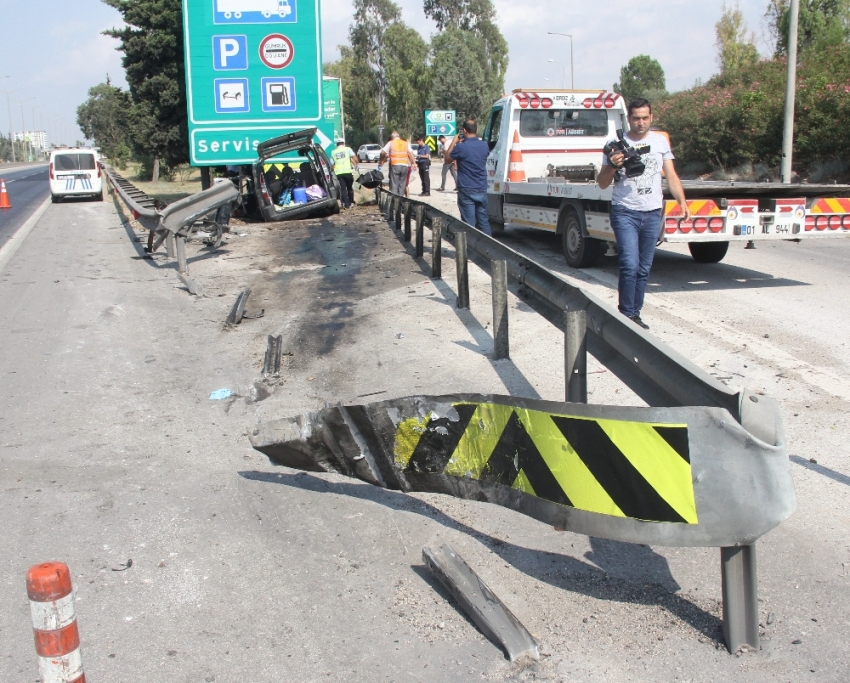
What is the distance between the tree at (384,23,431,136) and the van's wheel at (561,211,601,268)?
64268 mm

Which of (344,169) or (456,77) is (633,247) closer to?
(344,169)

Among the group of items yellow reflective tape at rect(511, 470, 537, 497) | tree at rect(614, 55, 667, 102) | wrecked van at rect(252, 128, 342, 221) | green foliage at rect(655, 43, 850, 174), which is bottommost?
yellow reflective tape at rect(511, 470, 537, 497)

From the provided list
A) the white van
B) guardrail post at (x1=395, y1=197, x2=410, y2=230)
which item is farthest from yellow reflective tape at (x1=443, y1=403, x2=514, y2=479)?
the white van

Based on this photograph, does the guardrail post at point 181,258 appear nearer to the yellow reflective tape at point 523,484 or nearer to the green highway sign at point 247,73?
the green highway sign at point 247,73

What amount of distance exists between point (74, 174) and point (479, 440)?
31987 mm

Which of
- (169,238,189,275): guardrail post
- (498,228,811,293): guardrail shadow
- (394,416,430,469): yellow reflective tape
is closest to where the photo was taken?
(394,416,430,469): yellow reflective tape

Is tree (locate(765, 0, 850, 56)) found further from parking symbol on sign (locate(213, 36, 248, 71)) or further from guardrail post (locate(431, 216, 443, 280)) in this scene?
guardrail post (locate(431, 216, 443, 280))

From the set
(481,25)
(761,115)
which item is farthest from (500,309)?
(481,25)

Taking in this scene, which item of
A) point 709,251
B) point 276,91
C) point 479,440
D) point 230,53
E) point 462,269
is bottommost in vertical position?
point 479,440

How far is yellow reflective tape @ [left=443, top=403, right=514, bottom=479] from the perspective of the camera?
138 inches

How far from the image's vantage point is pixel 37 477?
15.9ft

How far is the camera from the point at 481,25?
77000 mm

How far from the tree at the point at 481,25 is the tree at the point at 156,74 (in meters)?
51.7

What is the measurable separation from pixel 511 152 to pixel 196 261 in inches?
209
